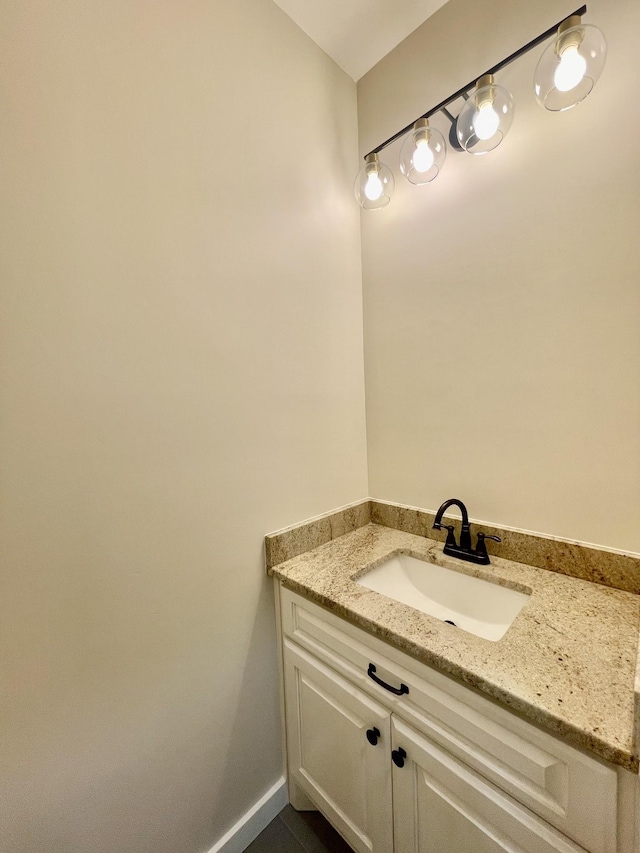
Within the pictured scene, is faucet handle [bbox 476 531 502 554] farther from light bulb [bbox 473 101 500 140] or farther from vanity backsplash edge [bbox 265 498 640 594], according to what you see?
light bulb [bbox 473 101 500 140]

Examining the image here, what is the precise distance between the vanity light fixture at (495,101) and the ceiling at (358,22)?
0.38 meters

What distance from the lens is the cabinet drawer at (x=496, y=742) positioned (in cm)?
56

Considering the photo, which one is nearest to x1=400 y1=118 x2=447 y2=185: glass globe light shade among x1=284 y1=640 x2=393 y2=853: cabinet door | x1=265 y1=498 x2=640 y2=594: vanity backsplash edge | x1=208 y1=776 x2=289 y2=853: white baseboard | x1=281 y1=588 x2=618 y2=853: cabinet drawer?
x1=265 y1=498 x2=640 y2=594: vanity backsplash edge

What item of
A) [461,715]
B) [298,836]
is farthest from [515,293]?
[298,836]

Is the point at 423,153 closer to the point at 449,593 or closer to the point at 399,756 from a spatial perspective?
the point at 449,593

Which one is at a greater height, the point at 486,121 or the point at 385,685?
the point at 486,121

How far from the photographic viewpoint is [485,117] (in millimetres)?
952

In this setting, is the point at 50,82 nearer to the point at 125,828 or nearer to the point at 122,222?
the point at 122,222

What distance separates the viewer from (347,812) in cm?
99

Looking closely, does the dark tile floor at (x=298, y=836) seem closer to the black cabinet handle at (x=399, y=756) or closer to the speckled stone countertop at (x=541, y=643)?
the black cabinet handle at (x=399, y=756)

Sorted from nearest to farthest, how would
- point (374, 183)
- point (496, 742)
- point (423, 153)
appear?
point (496, 742)
point (423, 153)
point (374, 183)

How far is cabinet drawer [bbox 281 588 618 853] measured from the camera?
0.56 m

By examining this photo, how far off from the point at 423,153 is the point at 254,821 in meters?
2.27

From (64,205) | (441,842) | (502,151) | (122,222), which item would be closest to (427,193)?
(502,151)
